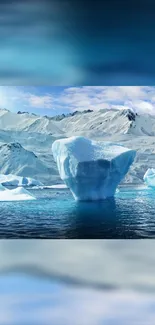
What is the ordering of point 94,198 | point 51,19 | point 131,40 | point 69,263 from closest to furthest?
point 51,19, point 131,40, point 69,263, point 94,198

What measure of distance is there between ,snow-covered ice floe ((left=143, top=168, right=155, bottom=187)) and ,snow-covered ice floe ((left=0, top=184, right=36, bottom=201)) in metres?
1.87

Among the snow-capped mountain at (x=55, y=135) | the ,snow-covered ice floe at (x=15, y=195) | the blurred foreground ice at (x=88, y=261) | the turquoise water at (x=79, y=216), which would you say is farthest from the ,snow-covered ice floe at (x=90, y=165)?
the blurred foreground ice at (x=88, y=261)

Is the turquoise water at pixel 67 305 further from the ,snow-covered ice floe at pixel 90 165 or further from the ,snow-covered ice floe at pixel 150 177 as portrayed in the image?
the ,snow-covered ice floe at pixel 150 177

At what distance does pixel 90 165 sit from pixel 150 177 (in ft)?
5.34

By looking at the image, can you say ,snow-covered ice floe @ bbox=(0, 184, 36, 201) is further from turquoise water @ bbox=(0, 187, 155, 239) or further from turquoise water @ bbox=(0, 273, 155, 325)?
turquoise water @ bbox=(0, 273, 155, 325)

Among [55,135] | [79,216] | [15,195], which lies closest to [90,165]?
[79,216]

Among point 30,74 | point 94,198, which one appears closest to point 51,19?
point 30,74

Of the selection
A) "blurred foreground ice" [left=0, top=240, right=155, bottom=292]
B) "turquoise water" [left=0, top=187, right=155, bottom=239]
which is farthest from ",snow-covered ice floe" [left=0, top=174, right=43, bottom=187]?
"blurred foreground ice" [left=0, top=240, right=155, bottom=292]

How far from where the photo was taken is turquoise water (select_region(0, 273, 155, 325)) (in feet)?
9.37

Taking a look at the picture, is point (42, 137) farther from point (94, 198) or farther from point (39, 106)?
point (94, 198)

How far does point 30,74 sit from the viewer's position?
533 cm

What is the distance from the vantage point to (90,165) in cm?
803

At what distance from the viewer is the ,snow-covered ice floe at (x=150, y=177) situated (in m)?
9.16

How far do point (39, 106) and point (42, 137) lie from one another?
0.67m
